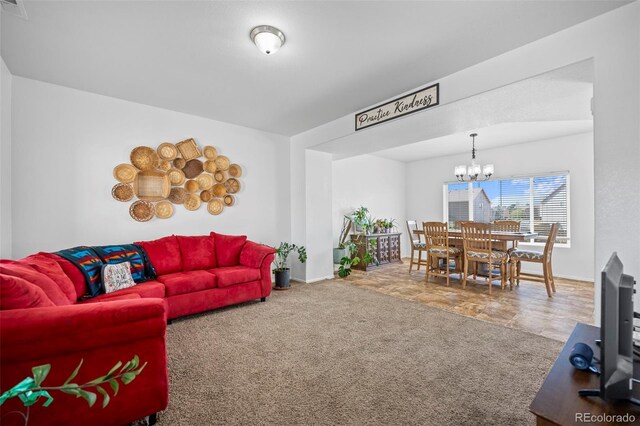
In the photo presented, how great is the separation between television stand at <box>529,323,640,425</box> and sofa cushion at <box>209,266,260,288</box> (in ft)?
10.4

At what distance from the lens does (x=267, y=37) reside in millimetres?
2295

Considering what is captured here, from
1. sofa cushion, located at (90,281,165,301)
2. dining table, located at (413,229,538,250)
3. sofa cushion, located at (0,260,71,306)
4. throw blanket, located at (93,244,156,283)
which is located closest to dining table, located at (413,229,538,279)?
dining table, located at (413,229,538,250)

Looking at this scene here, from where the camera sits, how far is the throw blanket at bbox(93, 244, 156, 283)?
306cm

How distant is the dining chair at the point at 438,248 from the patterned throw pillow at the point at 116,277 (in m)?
4.46

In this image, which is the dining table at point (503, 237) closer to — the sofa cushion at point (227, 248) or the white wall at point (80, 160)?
the sofa cushion at point (227, 248)

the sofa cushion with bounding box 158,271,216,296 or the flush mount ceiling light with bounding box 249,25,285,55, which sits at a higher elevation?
the flush mount ceiling light with bounding box 249,25,285,55

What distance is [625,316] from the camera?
1.04 metres

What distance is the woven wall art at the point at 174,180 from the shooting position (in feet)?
12.3

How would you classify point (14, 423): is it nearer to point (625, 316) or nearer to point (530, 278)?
point (625, 316)

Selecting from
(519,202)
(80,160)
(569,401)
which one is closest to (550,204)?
(519,202)

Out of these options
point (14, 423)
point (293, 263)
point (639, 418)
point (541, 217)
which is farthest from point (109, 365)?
point (541, 217)

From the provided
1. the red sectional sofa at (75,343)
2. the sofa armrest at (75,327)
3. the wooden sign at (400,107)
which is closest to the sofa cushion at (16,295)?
the red sectional sofa at (75,343)

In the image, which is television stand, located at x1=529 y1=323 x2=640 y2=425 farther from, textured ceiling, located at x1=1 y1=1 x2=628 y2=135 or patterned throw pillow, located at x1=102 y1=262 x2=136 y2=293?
patterned throw pillow, located at x1=102 y1=262 x2=136 y2=293

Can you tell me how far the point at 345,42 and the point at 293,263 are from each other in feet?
12.5
